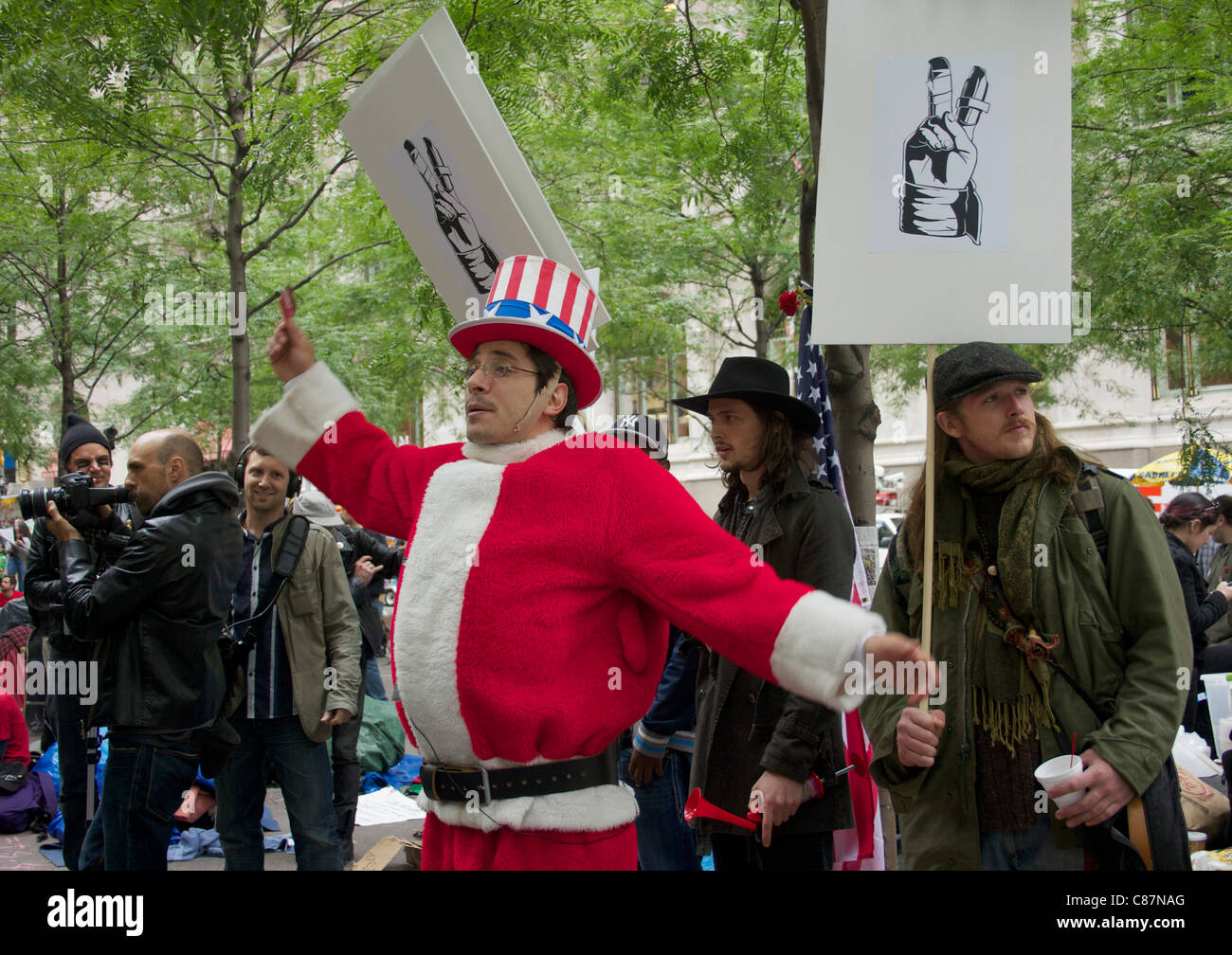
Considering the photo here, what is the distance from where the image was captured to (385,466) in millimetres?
2914

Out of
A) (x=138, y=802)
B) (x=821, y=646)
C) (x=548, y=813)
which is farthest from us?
(x=138, y=802)

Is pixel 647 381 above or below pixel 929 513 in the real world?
above

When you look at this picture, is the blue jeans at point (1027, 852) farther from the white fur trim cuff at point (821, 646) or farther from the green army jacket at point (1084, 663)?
the white fur trim cuff at point (821, 646)

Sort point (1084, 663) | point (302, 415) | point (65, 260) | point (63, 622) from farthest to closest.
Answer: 1. point (65, 260)
2. point (63, 622)
3. point (302, 415)
4. point (1084, 663)

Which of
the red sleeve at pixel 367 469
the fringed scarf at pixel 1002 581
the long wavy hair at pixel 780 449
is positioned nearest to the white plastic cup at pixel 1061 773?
the fringed scarf at pixel 1002 581

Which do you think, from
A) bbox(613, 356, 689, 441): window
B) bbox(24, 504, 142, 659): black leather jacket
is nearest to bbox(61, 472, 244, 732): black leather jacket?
bbox(24, 504, 142, 659): black leather jacket

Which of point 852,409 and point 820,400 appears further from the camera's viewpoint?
point 852,409

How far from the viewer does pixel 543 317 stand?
2822 mm

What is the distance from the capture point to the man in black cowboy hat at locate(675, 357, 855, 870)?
3186mm

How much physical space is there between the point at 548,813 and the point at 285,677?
9.06ft

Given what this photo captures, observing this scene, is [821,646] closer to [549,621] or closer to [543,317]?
[549,621]

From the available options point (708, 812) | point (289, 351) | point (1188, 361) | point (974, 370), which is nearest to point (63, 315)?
point (289, 351)
